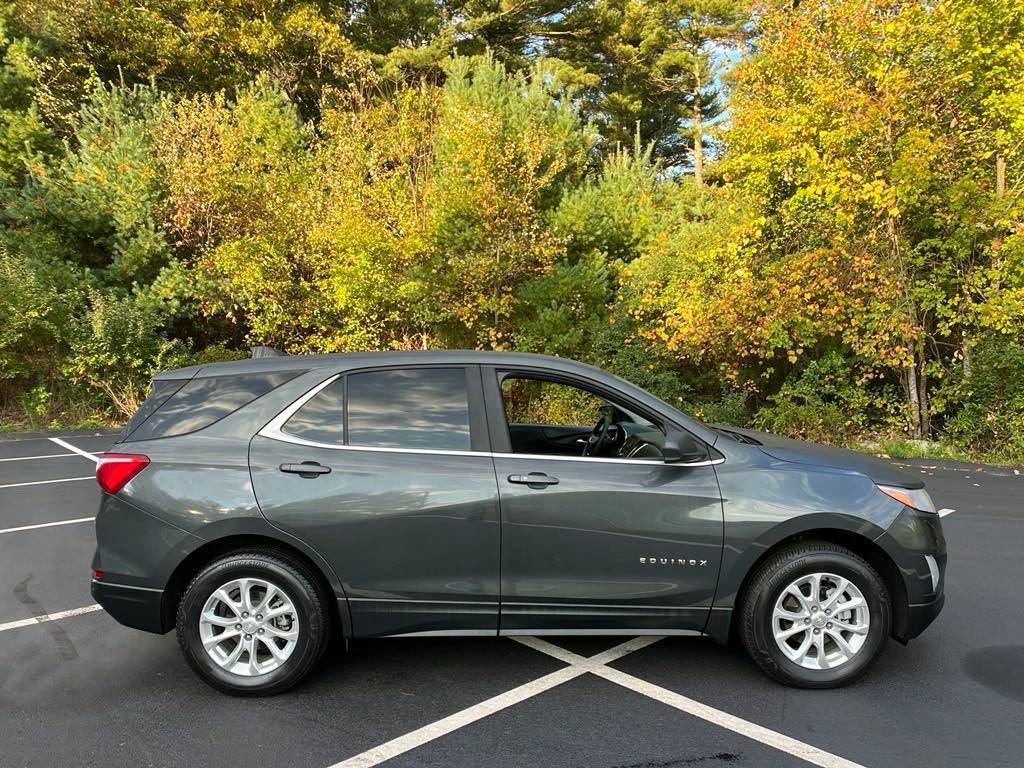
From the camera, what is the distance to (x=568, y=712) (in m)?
3.23

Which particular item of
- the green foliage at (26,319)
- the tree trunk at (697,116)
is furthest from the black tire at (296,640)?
the tree trunk at (697,116)

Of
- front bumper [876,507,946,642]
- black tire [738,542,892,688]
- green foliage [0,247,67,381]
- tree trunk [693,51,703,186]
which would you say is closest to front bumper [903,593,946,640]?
front bumper [876,507,946,642]

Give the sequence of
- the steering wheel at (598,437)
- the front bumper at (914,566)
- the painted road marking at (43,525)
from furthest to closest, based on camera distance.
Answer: the painted road marking at (43,525) → the steering wheel at (598,437) → the front bumper at (914,566)

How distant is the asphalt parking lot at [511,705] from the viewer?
2.92 m

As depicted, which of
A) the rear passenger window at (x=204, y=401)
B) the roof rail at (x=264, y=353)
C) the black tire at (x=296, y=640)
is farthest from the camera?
the roof rail at (x=264, y=353)

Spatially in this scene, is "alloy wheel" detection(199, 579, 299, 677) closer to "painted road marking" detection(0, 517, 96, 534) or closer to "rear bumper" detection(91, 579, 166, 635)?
"rear bumper" detection(91, 579, 166, 635)

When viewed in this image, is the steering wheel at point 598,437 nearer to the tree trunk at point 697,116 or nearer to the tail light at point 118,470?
the tail light at point 118,470

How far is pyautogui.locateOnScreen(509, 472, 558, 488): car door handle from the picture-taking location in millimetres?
3424

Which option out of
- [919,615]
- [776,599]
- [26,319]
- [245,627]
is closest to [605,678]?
[776,599]

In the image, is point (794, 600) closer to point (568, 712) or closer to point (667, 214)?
point (568, 712)

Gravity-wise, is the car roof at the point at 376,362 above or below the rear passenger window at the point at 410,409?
above

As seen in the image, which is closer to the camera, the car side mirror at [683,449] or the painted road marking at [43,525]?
the car side mirror at [683,449]

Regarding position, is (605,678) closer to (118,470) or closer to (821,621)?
(821,621)

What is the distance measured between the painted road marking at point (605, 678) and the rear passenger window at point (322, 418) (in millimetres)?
1429
